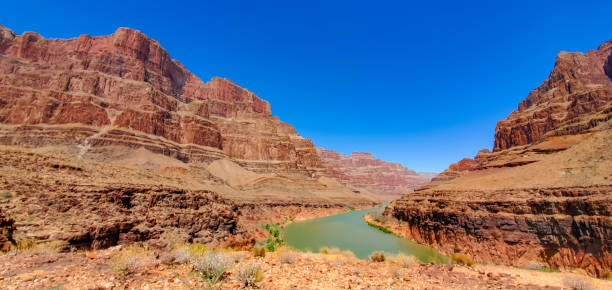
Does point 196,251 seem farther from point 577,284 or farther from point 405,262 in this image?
point 577,284

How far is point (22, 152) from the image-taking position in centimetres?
1596

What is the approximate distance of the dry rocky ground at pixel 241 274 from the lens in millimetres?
5450

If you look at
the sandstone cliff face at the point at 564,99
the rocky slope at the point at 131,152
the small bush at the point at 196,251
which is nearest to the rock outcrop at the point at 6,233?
the rocky slope at the point at 131,152

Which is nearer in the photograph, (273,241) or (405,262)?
(405,262)

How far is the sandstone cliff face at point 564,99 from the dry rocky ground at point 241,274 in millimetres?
51520

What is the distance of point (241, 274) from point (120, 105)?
88.0 meters

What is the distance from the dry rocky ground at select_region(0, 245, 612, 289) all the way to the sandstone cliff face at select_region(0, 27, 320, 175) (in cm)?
6950

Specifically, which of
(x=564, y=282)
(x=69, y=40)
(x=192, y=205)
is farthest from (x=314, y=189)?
(x=69, y=40)

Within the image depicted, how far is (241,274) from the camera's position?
6.50 metres

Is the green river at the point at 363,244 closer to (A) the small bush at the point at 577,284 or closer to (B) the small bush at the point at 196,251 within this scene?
(B) the small bush at the point at 196,251

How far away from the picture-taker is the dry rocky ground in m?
5.45

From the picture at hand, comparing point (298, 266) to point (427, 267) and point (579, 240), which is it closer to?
point (427, 267)

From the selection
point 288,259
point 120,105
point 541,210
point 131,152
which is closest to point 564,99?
point 541,210

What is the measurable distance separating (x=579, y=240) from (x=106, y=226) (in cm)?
2276
